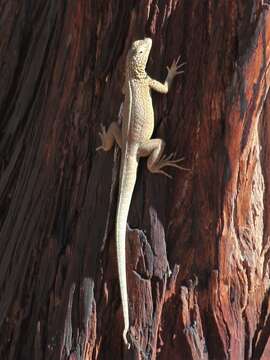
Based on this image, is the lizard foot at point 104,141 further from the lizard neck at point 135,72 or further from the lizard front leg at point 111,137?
the lizard neck at point 135,72

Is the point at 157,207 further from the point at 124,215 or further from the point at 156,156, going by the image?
the point at 156,156

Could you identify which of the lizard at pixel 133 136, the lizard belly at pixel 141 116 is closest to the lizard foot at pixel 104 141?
the lizard at pixel 133 136

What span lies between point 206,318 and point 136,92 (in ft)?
5.14

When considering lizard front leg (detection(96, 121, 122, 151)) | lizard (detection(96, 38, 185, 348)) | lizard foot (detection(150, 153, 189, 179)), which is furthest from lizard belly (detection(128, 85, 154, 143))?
lizard foot (detection(150, 153, 189, 179))

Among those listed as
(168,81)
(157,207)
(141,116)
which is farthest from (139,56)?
(157,207)

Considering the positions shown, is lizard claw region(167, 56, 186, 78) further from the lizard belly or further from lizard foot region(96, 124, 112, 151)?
lizard foot region(96, 124, 112, 151)

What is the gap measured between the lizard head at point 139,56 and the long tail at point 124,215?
0.61 meters

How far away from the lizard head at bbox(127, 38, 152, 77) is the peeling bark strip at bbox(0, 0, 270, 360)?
0.07m

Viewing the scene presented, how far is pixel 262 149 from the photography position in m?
5.12

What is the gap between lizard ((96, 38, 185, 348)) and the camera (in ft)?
15.2

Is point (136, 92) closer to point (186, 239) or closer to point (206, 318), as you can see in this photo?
point (186, 239)

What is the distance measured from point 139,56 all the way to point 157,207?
1.00m

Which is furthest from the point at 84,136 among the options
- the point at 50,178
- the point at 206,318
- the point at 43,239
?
the point at 206,318

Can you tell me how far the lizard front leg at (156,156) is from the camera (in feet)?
15.2
